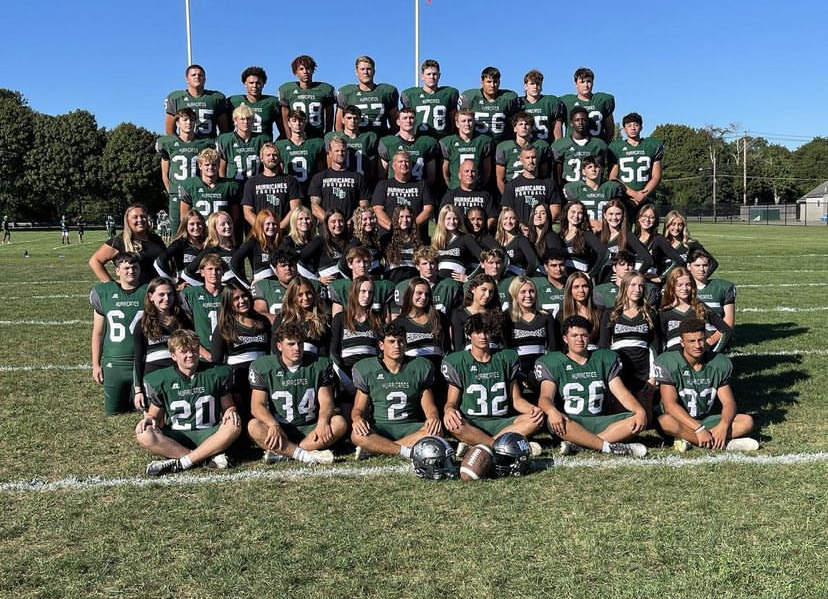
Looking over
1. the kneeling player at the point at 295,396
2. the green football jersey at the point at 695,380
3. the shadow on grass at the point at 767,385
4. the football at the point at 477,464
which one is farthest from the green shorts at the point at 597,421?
the kneeling player at the point at 295,396

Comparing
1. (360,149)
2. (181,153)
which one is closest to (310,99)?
(360,149)

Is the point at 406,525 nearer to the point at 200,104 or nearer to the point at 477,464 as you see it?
the point at 477,464

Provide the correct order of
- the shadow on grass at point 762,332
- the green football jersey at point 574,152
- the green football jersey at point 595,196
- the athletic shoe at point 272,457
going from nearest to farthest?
the athletic shoe at point 272,457 < the green football jersey at point 595,196 < the green football jersey at point 574,152 < the shadow on grass at point 762,332

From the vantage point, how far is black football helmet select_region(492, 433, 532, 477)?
180 inches

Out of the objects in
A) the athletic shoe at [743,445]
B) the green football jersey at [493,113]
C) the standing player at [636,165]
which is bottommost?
the athletic shoe at [743,445]

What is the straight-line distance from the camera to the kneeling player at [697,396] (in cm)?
505

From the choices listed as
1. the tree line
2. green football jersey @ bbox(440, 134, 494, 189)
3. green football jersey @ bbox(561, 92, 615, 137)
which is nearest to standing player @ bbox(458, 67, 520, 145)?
green football jersey @ bbox(440, 134, 494, 189)

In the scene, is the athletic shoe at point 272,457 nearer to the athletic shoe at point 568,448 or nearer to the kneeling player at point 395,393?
the kneeling player at point 395,393

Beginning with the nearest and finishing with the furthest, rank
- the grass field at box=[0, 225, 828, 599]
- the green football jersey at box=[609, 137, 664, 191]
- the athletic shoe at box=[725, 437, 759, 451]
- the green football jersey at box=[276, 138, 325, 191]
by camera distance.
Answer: the grass field at box=[0, 225, 828, 599]
the athletic shoe at box=[725, 437, 759, 451]
the green football jersey at box=[276, 138, 325, 191]
the green football jersey at box=[609, 137, 664, 191]

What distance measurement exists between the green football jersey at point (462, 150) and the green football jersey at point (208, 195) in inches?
86.3

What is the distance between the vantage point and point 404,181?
715cm

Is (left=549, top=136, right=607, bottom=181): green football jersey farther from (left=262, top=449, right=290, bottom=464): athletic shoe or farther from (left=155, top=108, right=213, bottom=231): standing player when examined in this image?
(left=262, top=449, right=290, bottom=464): athletic shoe

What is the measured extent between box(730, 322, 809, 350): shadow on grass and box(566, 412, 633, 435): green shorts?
418cm

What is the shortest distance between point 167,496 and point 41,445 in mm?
1556
